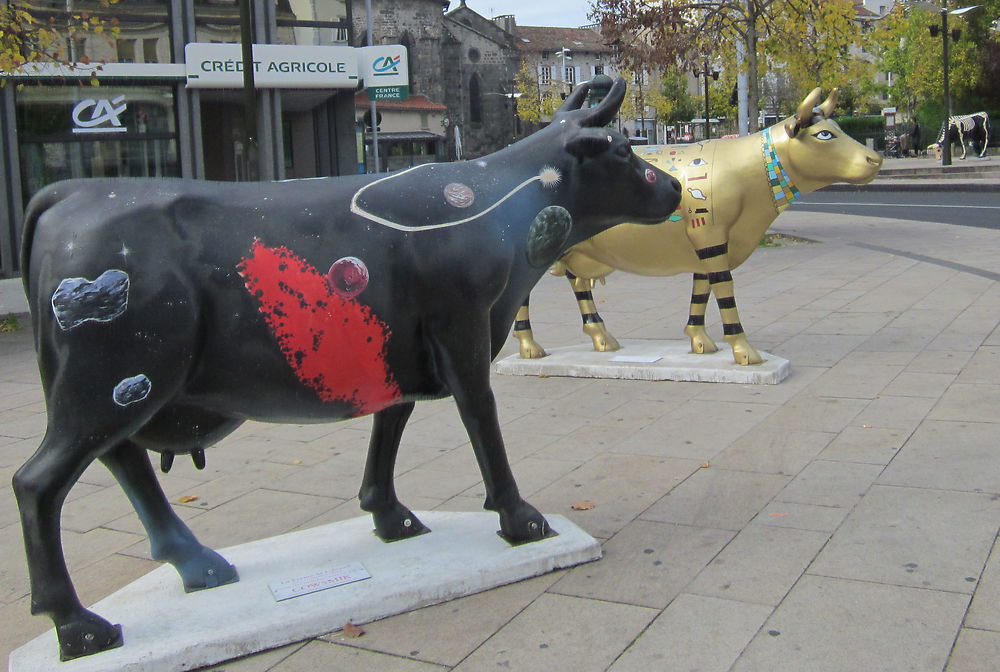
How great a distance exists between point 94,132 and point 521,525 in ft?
54.6

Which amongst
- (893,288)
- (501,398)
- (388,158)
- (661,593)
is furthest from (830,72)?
(388,158)

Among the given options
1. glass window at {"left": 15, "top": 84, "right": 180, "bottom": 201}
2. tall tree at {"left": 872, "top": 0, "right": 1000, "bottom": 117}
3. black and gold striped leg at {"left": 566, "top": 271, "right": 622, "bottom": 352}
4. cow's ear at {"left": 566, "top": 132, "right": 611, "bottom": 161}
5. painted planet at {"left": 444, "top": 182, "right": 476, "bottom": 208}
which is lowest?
black and gold striped leg at {"left": 566, "top": 271, "right": 622, "bottom": 352}

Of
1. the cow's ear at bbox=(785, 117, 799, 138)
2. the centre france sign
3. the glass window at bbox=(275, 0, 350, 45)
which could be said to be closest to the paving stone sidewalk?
the cow's ear at bbox=(785, 117, 799, 138)

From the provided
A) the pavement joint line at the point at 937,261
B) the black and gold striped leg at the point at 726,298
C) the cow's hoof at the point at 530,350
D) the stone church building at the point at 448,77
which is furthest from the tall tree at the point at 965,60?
the cow's hoof at the point at 530,350

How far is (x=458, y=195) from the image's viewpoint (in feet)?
13.1

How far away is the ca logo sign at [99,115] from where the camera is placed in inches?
722

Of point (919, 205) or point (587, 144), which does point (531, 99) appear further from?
point (587, 144)

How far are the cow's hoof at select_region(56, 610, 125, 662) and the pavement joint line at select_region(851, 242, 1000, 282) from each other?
10854mm

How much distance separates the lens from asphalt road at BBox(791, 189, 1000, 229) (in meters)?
19.8

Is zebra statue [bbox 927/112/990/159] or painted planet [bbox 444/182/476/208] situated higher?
zebra statue [bbox 927/112/990/159]

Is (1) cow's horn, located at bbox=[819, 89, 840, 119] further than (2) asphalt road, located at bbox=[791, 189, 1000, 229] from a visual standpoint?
No

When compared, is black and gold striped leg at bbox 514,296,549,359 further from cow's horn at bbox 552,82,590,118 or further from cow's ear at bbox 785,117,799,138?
cow's horn at bbox 552,82,590,118

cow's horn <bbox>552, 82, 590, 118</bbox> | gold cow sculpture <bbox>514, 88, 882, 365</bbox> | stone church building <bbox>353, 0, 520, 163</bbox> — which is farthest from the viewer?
stone church building <bbox>353, 0, 520, 163</bbox>

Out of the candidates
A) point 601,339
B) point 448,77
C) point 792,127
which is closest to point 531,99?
point 448,77
